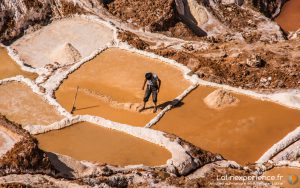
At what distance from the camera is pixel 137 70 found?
1085 inches

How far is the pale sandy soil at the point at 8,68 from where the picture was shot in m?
29.0

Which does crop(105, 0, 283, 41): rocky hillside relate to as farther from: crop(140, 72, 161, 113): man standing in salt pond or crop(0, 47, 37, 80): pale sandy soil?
crop(140, 72, 161, 113): man standing in salt pond

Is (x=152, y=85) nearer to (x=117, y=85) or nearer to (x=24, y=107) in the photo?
(x=117, y=85)

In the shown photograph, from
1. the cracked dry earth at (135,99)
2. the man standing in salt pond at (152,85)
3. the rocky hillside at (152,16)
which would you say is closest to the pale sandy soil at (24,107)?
the cracked dry earth at (135,99)

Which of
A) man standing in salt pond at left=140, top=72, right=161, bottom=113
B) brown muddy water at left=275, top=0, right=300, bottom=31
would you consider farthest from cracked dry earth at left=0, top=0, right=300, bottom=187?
brown muddy water at left=275, top=0, right=300, bottom=31

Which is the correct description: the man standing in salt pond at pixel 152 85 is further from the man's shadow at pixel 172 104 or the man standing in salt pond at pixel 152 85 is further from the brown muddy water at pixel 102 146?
the brown muddy water at pixel 102 146

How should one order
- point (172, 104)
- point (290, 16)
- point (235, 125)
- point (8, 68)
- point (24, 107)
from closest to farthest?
point (235, 125), point (172, 104), point (24, 107), point (8, 68), point (290, 16)

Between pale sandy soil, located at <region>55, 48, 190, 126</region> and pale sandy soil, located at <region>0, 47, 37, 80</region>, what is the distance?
3.13m

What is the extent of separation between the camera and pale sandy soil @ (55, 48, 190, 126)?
78.3 feet

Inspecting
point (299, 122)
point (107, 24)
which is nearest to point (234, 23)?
point (107, 24)

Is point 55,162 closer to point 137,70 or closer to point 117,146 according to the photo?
point 117,146

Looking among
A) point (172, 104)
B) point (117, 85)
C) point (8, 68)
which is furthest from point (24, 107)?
point (172, 104)

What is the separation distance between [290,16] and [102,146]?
31.6 meters

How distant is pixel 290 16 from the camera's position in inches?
1850
